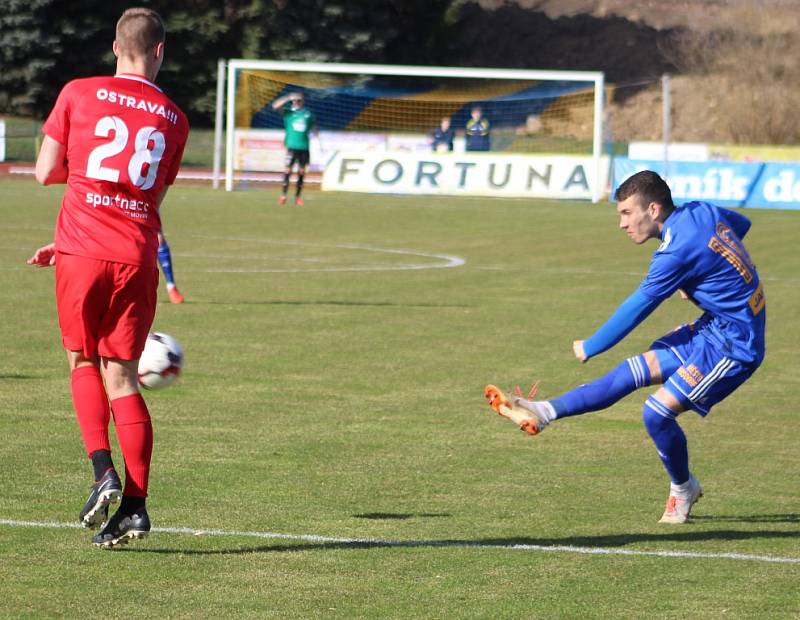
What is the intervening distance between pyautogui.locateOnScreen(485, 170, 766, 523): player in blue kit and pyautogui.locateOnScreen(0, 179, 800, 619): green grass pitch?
0.53 m

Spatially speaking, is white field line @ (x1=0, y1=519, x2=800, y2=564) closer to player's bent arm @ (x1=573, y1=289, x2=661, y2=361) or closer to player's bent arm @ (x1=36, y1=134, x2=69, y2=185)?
player's bent arm @ (x1=573, y1=289, x2=661, y2=361)

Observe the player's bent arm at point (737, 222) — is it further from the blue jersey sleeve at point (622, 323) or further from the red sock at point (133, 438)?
the red sock at point (133, 438)

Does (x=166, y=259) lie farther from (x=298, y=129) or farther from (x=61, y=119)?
(x=298, y=129)

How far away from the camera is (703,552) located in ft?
20.5

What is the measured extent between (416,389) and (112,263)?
485cm

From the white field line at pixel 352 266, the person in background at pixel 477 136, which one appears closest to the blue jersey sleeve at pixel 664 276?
the white field line at pixel 352 266

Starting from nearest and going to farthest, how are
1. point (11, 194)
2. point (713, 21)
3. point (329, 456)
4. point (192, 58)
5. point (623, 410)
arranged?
point (329, 456), point (623, 410), point (11, 194), point (192, 58), point (713, 21)

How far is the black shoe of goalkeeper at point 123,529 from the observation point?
575 cm

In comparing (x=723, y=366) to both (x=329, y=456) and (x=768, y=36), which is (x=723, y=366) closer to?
(x=329, y=456)

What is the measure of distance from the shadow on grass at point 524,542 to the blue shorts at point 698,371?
559 mm

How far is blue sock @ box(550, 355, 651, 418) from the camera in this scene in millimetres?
6637

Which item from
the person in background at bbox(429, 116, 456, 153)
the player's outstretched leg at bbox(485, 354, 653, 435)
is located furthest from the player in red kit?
the person in background at bbox(429, 116, 456, 153)

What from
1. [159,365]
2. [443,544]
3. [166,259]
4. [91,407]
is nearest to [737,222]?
[443,544]

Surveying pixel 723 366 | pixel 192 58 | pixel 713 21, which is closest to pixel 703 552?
pixel 723 366
